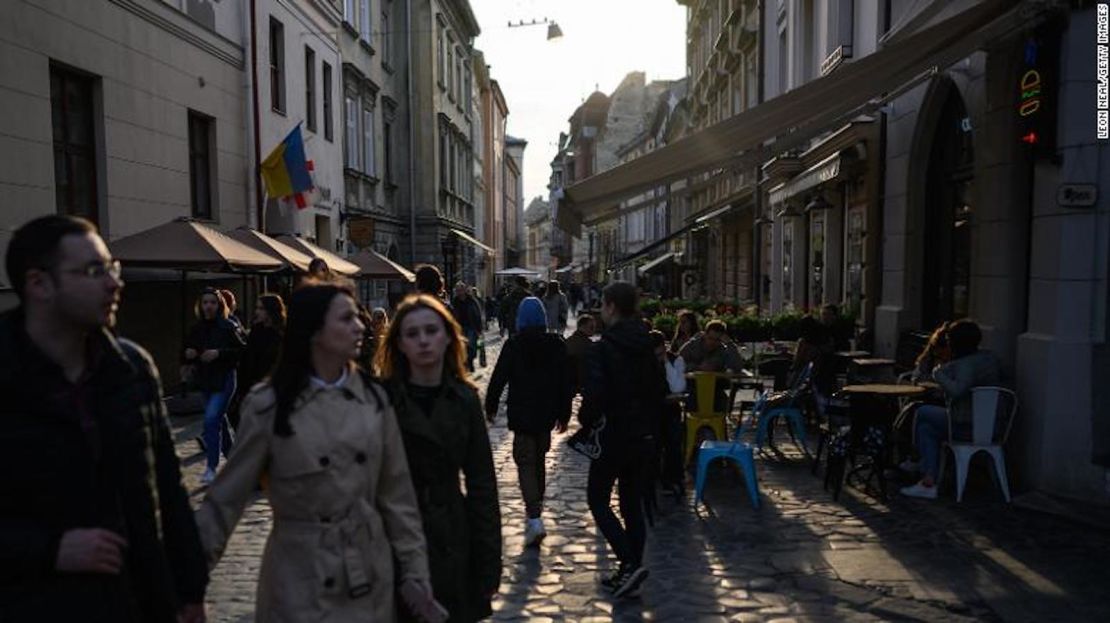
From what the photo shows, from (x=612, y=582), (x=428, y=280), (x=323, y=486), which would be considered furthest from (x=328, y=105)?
(x=323, y=486)

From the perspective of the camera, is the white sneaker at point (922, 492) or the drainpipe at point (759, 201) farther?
the drainpipe at point (759, 201)

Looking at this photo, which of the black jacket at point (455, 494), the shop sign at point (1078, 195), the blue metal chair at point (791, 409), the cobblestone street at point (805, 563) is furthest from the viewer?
the blue metal chair at point (791, 409)

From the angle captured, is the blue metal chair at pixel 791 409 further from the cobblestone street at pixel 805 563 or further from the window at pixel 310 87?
the window at pixel 310 87

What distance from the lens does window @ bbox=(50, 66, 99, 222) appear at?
10.2 m

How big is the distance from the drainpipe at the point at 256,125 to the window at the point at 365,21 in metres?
9.12

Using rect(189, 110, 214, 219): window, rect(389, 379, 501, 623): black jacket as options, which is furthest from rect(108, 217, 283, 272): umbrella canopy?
rect(389, 379, 501, 623): black jacket

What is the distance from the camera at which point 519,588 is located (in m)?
5.25

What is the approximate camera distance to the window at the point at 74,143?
33.5 ft

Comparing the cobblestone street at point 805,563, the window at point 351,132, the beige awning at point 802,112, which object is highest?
the window at point 351,132

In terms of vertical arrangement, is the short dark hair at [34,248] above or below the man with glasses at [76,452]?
above

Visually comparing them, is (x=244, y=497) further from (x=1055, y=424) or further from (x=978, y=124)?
(x=978, y=124)

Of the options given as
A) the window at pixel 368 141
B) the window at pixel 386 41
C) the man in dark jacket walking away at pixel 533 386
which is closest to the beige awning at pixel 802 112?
the man in dark jacket walking away at pixel 533 386

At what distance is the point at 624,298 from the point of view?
17.1 feet

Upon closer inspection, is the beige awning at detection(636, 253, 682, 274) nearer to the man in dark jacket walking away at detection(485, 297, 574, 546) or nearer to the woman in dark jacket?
the woman in dark jacket
